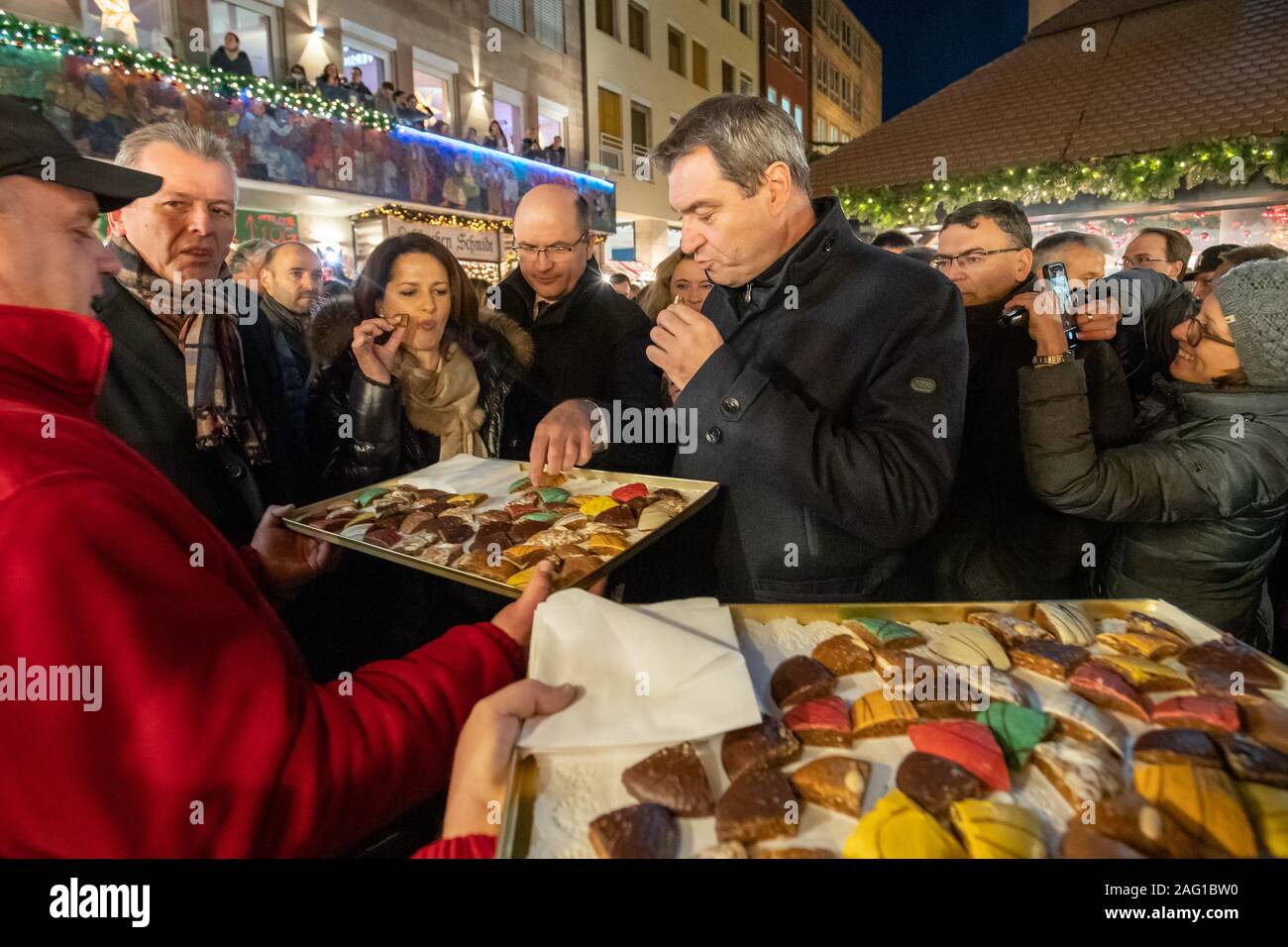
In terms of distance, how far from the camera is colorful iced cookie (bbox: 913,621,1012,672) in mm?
903

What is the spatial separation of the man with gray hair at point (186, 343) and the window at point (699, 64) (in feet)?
62.6

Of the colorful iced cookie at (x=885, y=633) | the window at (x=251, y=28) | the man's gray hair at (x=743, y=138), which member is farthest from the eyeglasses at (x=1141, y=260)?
the window at (x=251, y=28)

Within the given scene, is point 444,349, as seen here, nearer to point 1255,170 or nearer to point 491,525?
point 491,525

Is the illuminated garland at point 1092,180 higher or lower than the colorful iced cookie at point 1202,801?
higher

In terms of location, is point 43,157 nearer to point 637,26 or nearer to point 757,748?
point 757,748

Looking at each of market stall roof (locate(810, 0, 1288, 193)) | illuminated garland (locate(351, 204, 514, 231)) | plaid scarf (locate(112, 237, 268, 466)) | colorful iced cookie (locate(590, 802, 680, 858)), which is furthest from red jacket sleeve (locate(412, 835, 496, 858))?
illuminated garland (locate(351, 204, 514, 231))

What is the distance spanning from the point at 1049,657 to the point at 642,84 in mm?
18304

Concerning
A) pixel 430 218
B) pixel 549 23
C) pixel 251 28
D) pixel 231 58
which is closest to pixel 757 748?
pixel 231 58

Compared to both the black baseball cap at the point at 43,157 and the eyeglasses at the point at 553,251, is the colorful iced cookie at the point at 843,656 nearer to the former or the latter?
the black baseball cap at the point at 43,157

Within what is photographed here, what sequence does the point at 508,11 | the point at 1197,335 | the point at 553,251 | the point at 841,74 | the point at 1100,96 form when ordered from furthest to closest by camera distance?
the point at 841,74 → the point at 508,11 → the point at 1100,96 → the point at 553,251 → the point at 1197,335

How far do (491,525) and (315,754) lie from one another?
891 mm

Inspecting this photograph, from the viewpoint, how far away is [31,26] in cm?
617

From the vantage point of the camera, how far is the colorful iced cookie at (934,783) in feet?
2.24

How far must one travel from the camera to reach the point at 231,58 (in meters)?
8.05
